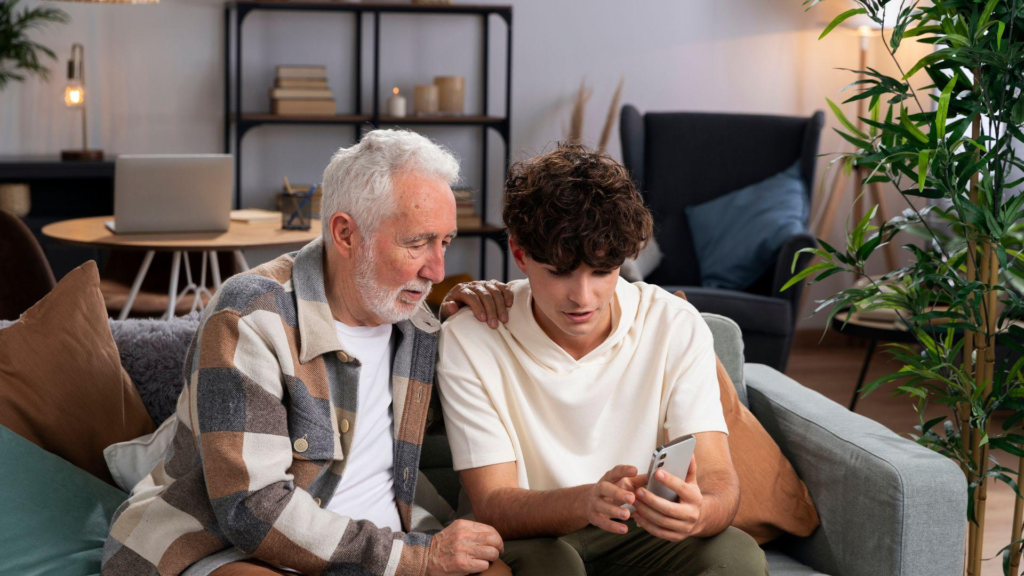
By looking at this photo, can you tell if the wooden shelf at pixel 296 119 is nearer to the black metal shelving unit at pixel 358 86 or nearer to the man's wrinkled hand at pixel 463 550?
the black metal shelving unit at pixel 358 86

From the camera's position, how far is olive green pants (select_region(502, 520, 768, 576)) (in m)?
1.55

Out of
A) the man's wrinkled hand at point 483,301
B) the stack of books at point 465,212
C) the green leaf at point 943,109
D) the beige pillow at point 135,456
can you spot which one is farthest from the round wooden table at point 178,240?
the green leaf at point 943,109

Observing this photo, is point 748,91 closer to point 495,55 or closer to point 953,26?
point 495,55

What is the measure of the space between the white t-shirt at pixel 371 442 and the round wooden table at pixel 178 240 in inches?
63.7

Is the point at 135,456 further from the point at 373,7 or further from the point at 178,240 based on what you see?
the point at 373,7

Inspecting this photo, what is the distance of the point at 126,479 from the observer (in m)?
1.82

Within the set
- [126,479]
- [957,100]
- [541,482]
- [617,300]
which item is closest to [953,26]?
[957,100]

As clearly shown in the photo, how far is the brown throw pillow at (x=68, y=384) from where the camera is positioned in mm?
1792

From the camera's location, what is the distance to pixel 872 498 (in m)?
1.75

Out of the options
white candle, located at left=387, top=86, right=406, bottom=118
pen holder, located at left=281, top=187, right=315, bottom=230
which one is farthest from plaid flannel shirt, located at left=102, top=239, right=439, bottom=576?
white candle, located at left=387, top=86, right=406, bottom=118

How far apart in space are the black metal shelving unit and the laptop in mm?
1387

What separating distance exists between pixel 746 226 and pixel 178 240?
90.8 inches

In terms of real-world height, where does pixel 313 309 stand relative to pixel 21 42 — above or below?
below

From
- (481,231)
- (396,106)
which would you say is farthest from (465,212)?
(396,106)
